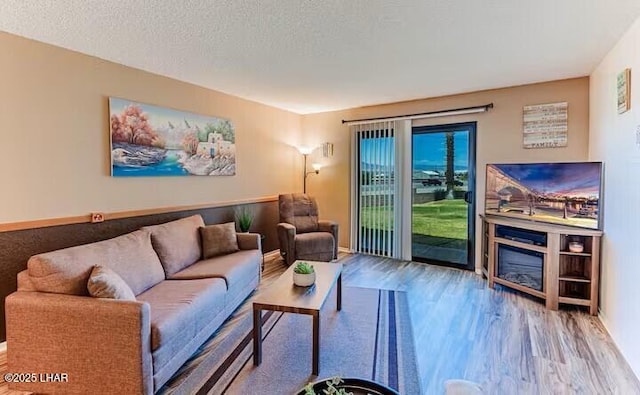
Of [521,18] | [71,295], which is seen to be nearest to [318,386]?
[71,295]

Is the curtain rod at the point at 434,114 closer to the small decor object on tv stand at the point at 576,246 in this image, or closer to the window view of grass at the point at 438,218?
the window view of grass at the point at 438,218

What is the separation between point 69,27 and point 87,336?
7.24ft

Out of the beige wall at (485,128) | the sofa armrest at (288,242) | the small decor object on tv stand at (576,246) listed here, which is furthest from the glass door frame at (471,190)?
the sofa armrest at (288,242)

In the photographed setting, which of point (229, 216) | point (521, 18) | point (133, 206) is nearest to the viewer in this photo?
point (521, 18)

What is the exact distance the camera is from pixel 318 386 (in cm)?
142

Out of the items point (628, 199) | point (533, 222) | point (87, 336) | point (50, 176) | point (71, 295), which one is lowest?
point (87, 336)

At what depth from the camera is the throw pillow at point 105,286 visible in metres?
2.09

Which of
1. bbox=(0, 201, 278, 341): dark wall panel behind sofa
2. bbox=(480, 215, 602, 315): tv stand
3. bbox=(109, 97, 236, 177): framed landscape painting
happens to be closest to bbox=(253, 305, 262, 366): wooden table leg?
bbox=(0, 201, 278, 341): dark wall panel behind sofa

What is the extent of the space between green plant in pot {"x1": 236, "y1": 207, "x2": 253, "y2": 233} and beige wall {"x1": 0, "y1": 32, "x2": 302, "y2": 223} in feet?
2.31

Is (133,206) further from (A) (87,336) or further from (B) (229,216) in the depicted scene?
(A) (87,336)

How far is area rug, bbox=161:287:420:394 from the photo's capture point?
220 cm

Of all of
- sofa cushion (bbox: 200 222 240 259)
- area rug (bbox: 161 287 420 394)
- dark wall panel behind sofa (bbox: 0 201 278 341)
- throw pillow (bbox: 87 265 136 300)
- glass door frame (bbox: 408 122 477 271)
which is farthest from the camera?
glass door frame (bbox: 408 122 477 271)

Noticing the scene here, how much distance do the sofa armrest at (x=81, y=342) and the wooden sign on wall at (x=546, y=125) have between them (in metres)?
4.46

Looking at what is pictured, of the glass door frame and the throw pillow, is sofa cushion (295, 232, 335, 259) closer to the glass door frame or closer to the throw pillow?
the glass door frame
